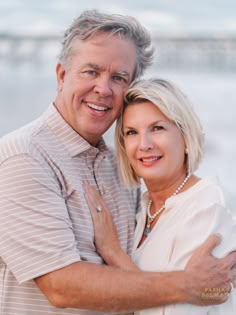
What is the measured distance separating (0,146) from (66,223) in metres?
0.28

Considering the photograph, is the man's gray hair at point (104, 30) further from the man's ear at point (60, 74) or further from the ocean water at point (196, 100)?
the ocean water at point (196, 100)

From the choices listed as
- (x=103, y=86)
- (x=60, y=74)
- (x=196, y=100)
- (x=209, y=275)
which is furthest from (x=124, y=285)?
(x=196, y=100)

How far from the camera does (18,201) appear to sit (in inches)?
62.9

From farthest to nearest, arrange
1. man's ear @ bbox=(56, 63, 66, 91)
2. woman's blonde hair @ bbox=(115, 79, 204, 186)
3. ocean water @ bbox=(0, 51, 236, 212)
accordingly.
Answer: ocean water @ bbox=(0, 51, 236, 212) < man's ear @ bbox=(56, 63, 66, 91) < woman's blonde hair @ bbox=(115, 79, 204, 186)

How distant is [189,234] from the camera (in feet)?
5.56

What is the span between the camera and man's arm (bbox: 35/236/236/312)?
1589mm

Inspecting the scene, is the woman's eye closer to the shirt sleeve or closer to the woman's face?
the woman's face

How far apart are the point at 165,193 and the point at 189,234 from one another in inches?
11.2

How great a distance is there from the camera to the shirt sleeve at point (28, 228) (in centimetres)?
159

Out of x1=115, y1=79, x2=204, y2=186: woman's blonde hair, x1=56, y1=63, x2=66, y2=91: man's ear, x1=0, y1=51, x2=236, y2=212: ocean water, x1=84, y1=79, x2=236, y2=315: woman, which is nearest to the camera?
x1=84, y1=79, x2=236, y2=315: woman

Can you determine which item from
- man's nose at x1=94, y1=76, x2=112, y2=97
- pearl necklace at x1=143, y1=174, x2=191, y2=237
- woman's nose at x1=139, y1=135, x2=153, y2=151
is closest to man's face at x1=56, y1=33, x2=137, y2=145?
man's nose at x1=94, y1=76, x2=112, y2=97

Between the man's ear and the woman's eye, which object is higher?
the man's ear

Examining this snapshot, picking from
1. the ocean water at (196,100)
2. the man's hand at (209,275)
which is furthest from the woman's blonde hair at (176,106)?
the ocean water at (196,100)

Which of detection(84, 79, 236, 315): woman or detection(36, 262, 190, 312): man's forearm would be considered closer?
detection(36, 262, 190, 312): man's forearm
